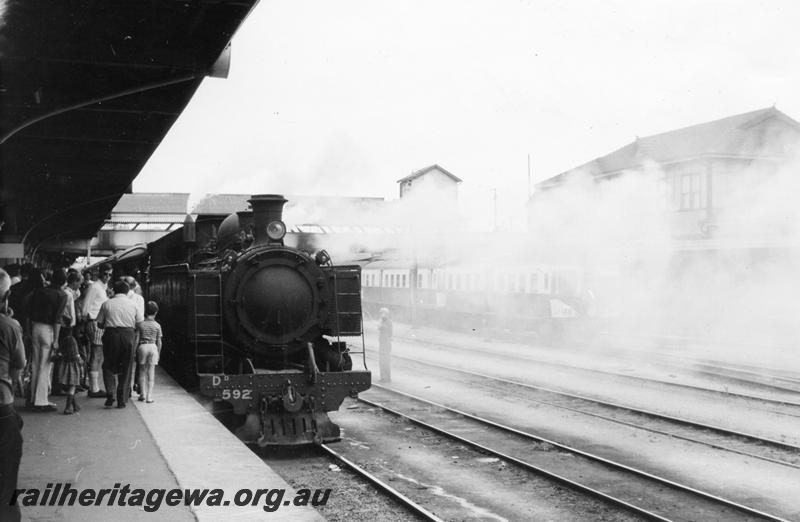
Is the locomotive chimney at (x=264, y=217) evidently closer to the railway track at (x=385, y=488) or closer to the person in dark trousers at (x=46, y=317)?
the person in dark trousers at (x=46, y=317)

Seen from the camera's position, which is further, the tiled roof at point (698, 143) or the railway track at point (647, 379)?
the tiled roof at point (698, 143)

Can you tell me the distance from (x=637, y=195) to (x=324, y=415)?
1125 inches

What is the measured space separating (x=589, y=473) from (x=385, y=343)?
773cm

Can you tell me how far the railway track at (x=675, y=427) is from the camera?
998 centimetres

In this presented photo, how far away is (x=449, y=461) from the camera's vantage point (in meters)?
9.37

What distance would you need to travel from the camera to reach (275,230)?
10211 millimetres

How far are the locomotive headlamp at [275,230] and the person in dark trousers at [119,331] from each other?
1946 mm

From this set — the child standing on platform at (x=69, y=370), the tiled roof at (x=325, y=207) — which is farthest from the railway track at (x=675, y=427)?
the child standing on platform at (x=69, y=370)

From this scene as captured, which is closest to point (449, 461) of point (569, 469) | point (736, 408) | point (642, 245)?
point (569, 469)

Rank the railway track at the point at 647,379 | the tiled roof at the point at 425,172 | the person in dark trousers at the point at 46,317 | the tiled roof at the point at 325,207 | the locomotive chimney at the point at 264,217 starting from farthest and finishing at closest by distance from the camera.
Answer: the tiled roof at the point at 425,172
the tiled roof at the point at 325,207
the railway track at the point at 647,379
the locomotive chimney at the point at 264,217
the person in dark trousers at the point at 46,317

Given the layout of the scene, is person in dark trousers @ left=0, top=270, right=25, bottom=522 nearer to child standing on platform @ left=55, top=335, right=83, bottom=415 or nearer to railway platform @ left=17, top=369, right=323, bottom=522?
railway platform @ left=17, top=369, right=323, bottom=522

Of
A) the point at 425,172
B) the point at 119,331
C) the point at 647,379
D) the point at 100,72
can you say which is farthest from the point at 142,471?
the point at 425,172

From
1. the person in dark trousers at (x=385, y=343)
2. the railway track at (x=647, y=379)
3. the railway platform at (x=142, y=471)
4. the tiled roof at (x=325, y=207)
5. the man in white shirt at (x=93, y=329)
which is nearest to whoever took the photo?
the railway platform at (x=142, y=471)

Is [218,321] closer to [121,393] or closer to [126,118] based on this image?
[121,393]
